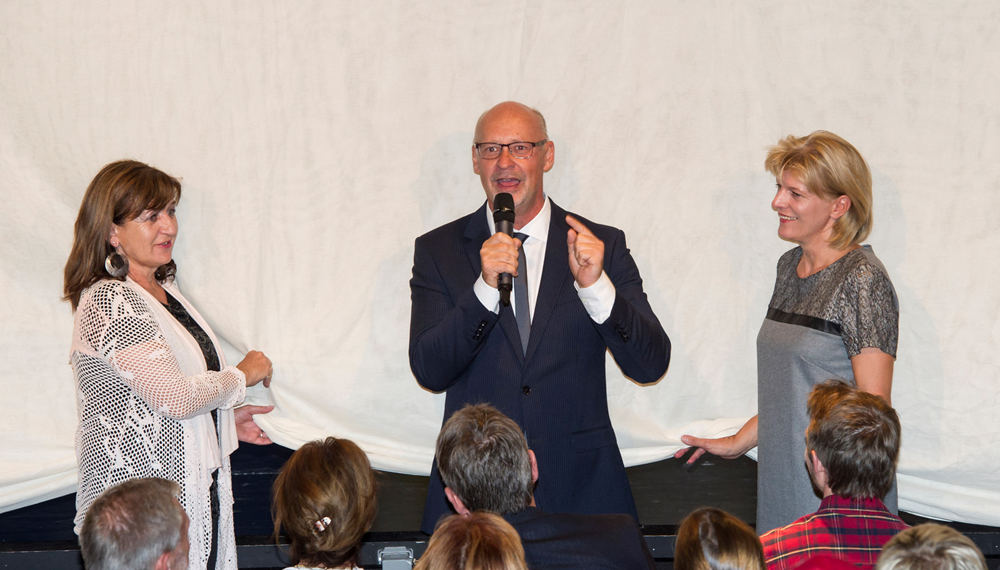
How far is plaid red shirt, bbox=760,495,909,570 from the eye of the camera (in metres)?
1.87

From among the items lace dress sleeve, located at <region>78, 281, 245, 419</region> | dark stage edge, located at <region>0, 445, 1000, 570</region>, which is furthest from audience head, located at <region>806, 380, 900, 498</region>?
lace dress sleeve, located at <region>78, 281, 245, 419</region>

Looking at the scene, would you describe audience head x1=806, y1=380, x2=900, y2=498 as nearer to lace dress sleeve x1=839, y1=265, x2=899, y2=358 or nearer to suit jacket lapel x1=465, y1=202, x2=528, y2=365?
lace dress sleeve x1=839, y1=265, x2=899, y2=358

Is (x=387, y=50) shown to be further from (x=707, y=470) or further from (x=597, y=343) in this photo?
(x=707, y=470)

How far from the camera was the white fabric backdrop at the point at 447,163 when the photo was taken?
3078 mm

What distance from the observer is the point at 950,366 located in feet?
10.4

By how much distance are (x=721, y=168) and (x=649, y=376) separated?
97cm

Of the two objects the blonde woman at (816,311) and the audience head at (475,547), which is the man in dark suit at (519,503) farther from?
the blonde woman at (816,311)

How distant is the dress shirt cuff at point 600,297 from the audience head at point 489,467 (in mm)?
616

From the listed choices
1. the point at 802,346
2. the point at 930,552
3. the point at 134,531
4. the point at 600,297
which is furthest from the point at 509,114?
the point at 930,552

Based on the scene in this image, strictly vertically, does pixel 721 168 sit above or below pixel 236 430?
above

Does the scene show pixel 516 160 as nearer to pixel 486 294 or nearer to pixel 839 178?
pixel 486 294

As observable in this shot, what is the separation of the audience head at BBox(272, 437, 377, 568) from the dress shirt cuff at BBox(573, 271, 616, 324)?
800mm

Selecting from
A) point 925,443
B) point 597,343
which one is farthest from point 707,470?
point 597,343

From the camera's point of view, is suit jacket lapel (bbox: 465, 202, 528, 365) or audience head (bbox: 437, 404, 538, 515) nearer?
audience head (bbox: 437, 404, 538, 515)
